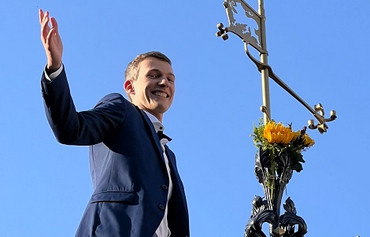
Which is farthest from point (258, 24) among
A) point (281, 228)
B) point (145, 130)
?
point (145, 130)

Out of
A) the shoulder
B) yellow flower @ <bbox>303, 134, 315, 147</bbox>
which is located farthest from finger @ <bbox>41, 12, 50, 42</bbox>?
yellow flower @ <bbox>303, 134, 315, 147</bbox>

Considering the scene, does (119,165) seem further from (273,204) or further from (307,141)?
(307,141)

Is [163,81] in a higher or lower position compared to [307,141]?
lower

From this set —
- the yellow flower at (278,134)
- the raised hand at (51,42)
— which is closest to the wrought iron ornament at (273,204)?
the yellow flower at (278,134)

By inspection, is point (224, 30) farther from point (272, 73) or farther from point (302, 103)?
point (302, 103)

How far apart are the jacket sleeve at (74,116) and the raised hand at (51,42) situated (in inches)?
2.6

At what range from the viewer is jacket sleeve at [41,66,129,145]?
4.15 metres

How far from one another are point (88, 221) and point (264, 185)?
2.28 meters

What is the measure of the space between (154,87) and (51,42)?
3.36 ft

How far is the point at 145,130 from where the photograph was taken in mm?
4754

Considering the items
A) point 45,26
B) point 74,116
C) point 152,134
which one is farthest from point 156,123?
point 45,26

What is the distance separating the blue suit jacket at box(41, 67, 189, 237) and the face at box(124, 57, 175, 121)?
171 mm

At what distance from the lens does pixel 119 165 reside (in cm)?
450

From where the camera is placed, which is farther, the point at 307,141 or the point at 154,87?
the point at 307,141
